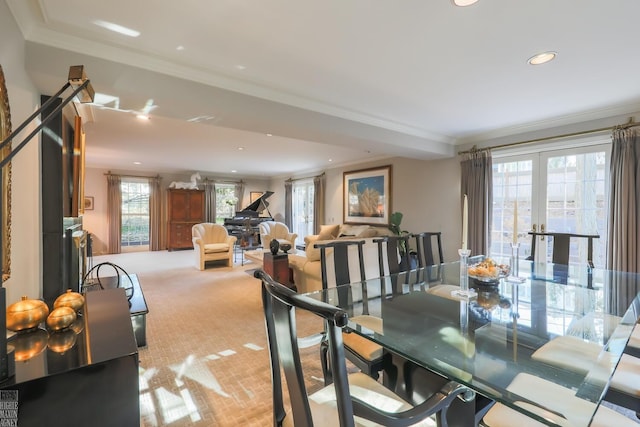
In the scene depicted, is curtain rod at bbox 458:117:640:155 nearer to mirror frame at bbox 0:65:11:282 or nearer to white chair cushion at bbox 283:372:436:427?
white chair cushion at bbox 283:372:436:427

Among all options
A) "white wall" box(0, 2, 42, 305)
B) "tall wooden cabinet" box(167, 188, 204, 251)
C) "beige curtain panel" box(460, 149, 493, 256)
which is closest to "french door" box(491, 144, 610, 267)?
"beige curtain panel" box(460, 149, 493, 256)

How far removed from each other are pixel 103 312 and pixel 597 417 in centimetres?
241

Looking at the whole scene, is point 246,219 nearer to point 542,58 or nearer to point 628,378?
point 542,58

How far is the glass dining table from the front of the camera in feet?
3.27

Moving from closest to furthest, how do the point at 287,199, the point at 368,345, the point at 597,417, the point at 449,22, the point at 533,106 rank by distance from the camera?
the point at 597,417, the point at 368,345, the point at 449,22, the point at 533,106, the point at 287,199

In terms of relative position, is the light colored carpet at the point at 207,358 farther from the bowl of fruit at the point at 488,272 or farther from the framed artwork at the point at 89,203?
the framed artwork at the point at 89,203

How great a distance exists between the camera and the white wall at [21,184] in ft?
4.94

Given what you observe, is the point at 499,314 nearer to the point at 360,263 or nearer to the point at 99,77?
the point at 360,263

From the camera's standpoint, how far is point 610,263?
3.13m

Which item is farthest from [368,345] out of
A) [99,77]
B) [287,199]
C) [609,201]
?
[287,199]

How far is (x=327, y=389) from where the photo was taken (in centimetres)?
123

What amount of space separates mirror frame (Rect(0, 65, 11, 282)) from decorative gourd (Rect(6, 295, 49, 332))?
229 millimetres

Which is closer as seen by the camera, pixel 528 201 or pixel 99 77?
pixel 99 77

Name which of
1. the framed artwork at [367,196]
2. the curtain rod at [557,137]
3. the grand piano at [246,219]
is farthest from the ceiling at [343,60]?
the grand piano at [246,219]
